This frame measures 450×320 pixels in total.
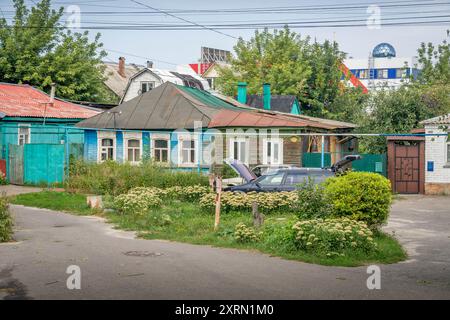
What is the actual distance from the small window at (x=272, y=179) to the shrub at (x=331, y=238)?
7692mm

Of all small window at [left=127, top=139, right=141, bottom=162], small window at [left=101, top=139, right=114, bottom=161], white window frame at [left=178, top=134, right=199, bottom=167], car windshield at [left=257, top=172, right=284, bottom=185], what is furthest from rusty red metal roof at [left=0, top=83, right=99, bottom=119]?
car windshield at [left=257, top=172, right=284, bottom=185]

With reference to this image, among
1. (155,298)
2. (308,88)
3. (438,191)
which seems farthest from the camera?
(308,88)

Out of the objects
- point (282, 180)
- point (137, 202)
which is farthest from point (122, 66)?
point (137, 202)

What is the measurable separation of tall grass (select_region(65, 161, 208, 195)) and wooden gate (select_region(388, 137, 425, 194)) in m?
9.90

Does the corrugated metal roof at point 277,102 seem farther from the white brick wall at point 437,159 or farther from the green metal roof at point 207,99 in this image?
the white brick wall at point 437,159

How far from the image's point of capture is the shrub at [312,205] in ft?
50.0

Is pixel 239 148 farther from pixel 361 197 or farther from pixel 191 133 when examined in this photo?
pixel 361 197

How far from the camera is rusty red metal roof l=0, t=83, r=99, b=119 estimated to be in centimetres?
3366

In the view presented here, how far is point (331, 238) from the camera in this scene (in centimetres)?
1320

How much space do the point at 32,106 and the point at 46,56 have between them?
1289 cm

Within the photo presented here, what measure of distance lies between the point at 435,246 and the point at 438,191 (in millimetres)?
16008
